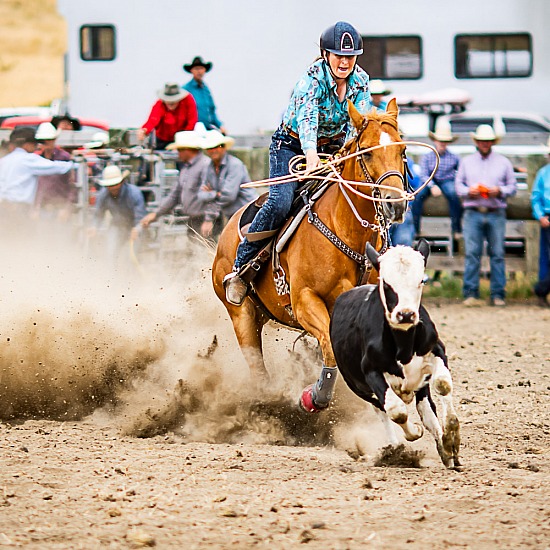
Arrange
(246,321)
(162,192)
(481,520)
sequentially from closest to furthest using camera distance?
(481,520)
(246,321)
(162,192)

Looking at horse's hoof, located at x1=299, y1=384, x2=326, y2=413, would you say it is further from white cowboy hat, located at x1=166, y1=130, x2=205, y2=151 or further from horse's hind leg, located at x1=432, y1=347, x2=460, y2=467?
white cowboy hat, located at x1=166, y1=130, x2=205, y2=151

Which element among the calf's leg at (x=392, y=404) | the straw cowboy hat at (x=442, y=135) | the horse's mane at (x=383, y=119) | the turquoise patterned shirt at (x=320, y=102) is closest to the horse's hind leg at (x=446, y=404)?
the calf's leg at (x=392, y=404)

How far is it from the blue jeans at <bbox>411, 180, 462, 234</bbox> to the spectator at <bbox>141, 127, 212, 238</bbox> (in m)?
2.66

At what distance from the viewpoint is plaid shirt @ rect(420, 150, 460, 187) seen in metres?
13.1

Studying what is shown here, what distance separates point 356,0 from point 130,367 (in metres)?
10.5

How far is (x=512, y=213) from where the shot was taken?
536 inches

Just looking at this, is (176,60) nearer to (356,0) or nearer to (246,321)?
(356,0)

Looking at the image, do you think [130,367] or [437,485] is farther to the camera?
[130,367]

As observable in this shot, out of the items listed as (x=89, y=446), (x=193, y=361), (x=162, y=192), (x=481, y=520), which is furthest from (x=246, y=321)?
(x=162, y=192)

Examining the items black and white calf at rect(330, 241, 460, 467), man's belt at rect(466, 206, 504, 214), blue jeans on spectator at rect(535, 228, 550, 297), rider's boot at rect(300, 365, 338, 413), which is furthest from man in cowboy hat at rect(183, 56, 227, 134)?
black and white calf at rect(330, 241, 460, 467)

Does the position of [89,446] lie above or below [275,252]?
below

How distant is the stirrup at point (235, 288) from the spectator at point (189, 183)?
5.02 metres

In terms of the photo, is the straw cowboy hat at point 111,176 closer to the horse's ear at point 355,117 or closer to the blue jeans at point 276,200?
the blue jeans at point 276,200

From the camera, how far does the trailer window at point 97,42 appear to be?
1712 cm
